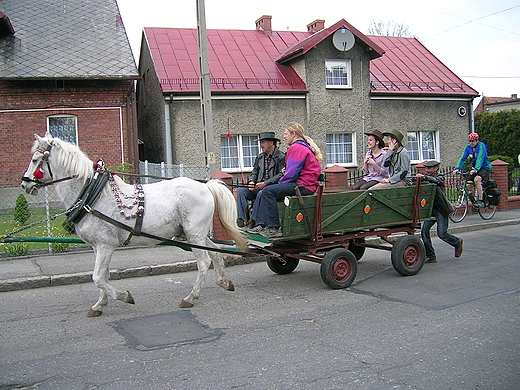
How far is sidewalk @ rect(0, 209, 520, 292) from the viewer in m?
7.98

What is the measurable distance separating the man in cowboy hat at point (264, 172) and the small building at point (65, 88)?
10.4m

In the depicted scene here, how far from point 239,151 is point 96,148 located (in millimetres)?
5038

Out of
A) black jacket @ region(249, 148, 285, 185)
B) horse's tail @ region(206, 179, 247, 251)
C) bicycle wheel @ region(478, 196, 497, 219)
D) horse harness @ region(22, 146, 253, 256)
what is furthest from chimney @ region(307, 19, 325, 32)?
horse harness @ region(22, 146, 253, 256)

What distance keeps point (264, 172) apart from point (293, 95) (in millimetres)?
12444

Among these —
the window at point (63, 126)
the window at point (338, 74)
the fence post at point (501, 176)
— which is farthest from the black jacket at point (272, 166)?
the window at point (338, 74)

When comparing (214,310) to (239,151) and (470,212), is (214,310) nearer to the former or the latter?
(470,212)

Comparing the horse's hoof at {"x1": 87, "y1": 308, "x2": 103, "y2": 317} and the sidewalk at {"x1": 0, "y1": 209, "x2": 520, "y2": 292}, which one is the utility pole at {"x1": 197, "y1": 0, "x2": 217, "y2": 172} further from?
the horse's hoof at {"x1": 87, "y1": 308, "x2": 103, "y2": 317}

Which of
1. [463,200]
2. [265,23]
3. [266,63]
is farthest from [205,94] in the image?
[265,23]

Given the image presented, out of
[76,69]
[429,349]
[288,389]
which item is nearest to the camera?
[288,389]

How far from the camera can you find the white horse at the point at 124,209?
592 cm

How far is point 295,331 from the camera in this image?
17.5ft

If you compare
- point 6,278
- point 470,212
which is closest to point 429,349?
point 6,278

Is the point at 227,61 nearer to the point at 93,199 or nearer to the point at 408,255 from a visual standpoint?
the point at 408,255

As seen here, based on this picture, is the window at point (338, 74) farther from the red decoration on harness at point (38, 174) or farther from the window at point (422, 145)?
the red decoration on harness at point (38, 174)
